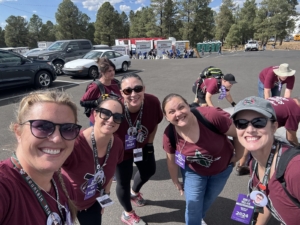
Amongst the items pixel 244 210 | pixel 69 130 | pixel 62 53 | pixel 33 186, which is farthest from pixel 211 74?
pixel 62 53

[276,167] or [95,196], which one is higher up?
[276,167]

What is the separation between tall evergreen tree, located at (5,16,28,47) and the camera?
60.6 m

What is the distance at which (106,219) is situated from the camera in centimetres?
304

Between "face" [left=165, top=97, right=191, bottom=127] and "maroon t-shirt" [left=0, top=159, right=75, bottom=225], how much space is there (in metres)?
1.38

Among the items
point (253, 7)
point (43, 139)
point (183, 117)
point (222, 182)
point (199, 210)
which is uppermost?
point (253, 7)

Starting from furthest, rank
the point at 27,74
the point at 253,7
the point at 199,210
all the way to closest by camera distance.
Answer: the point at 253,7, the point at 27,74, the point at 199,210

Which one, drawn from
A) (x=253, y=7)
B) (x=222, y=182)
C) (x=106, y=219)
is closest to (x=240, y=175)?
(x=222, y=182)

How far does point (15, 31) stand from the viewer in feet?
200

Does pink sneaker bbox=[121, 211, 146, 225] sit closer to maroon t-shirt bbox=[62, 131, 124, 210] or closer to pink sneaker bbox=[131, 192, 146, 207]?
pink sneaker bbox=[131, 192, 146, 207]

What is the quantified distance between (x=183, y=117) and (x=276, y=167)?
0.90 m

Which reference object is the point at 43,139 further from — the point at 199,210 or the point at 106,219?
the point at 106,219

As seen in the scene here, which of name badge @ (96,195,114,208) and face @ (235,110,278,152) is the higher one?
face @ (235,110,278,152)

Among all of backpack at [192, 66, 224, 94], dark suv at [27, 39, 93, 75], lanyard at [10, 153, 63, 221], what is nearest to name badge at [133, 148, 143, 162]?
lanyard at [10, 153, 63, 221]

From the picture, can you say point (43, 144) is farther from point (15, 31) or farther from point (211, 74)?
point (15, 31)
